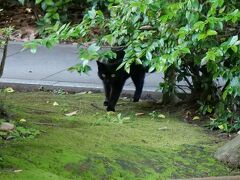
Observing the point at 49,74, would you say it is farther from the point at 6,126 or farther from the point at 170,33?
the point at 170,33

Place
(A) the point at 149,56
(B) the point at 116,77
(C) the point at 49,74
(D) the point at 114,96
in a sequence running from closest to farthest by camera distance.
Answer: (A) the point at 149,56, (D) the point at 114,96, (B) the point at 116,77, (C) the point at 49,74

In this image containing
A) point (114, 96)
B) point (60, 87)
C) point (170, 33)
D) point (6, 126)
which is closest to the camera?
point (170, 33)

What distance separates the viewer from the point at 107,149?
188 inches

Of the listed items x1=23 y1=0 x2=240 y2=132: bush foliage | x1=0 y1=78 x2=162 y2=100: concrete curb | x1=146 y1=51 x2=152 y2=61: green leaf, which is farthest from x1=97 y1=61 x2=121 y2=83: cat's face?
x1=146 y1=51 x2=152 y2=61: green leaf

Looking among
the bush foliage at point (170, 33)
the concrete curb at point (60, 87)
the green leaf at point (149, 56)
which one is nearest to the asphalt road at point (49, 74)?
the concrete curb at point (60, 87)

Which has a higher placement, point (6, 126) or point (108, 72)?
point (108, 72)

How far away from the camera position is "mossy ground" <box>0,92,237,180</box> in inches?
167

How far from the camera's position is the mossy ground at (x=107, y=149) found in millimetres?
4250

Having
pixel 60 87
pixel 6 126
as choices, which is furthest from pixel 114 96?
pixel 6 126

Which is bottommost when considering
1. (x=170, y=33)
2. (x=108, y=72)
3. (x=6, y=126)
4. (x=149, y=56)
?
(x=6, y=126)

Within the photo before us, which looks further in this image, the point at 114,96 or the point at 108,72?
the point at 108,72

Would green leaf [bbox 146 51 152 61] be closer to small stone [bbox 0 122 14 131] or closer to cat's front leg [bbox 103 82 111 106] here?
small stone [bbox 0 122 14 131]

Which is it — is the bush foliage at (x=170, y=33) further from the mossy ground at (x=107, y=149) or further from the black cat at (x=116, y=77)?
the black cat at (x=116, y=77)

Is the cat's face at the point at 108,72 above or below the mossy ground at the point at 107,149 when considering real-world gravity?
above
